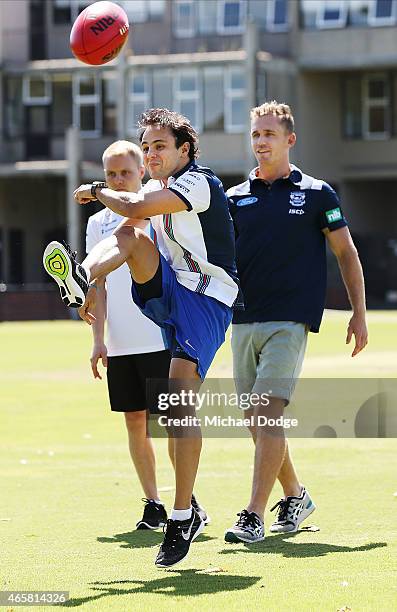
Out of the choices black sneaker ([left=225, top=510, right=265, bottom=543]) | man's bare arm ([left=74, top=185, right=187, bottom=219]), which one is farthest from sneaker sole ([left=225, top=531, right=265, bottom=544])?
man's bare arm ([left=74, top=185, right=187, bottom=219])

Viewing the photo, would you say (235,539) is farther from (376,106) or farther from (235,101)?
(376,106)

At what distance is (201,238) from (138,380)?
1.67 m

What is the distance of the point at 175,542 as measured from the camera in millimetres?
7434

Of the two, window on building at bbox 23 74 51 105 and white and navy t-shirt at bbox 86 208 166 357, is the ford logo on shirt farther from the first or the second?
window on building at bbox 23 74 51 105

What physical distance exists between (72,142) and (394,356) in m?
32.3

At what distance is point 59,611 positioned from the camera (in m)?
6.38

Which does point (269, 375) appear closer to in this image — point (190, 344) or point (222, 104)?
point (190, 344)

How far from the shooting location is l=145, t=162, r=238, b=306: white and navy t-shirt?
7672mm

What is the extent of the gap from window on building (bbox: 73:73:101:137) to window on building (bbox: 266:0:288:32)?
22.0 ft

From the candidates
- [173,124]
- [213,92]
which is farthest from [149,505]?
[213,92]

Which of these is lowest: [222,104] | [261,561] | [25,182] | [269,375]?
[25,182]

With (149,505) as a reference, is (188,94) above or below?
below

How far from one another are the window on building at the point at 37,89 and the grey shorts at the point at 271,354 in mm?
49666

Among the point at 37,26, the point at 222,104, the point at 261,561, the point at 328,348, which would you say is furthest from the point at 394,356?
the point at 37,26
